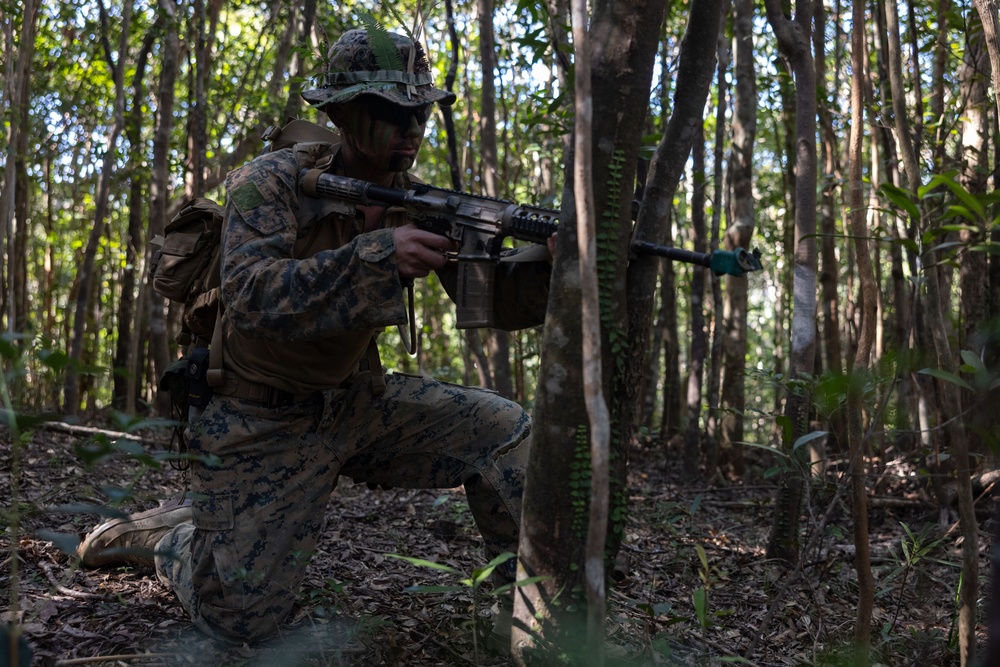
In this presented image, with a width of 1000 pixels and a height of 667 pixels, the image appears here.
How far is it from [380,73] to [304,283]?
0.86 metres

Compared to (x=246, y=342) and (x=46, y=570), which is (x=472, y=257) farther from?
(x=46, y=570)

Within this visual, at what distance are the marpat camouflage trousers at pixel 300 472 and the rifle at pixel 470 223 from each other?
565 mm

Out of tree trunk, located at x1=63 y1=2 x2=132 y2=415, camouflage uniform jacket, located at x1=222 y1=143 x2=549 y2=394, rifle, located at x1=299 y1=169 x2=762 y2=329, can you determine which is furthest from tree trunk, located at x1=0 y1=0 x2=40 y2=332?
rifle, located at x1=299 y1=169 x2=762 y2=329

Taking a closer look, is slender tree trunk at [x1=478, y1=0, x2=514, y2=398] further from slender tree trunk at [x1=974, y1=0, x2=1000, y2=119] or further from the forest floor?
slender tree trunk at [x1=974, y1=0, x2=1000, y2=119]

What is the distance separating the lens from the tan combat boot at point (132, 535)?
3379 millimetres

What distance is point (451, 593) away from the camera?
318 centimetres

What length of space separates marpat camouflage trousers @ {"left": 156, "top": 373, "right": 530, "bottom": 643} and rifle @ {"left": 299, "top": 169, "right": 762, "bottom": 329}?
1.85 ft

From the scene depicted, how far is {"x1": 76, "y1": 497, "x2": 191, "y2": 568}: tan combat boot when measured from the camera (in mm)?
3379

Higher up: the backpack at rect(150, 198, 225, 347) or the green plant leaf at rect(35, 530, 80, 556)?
the backpack at rect(150, 198, 225, 347)

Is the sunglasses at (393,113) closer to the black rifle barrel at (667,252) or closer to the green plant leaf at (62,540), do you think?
the black rifle barrel at (667,252)

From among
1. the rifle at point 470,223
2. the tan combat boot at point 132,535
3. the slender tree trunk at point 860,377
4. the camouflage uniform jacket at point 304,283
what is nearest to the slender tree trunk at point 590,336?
the slender tree trunk at point 860,377

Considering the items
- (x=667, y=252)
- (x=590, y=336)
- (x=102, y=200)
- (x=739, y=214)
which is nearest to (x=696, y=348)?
(x=739, y=214)

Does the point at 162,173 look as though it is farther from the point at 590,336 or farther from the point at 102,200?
the point at 590,336

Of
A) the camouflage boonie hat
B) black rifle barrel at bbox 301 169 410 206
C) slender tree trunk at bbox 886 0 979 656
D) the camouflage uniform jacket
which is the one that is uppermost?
the camouflage boonie hat
